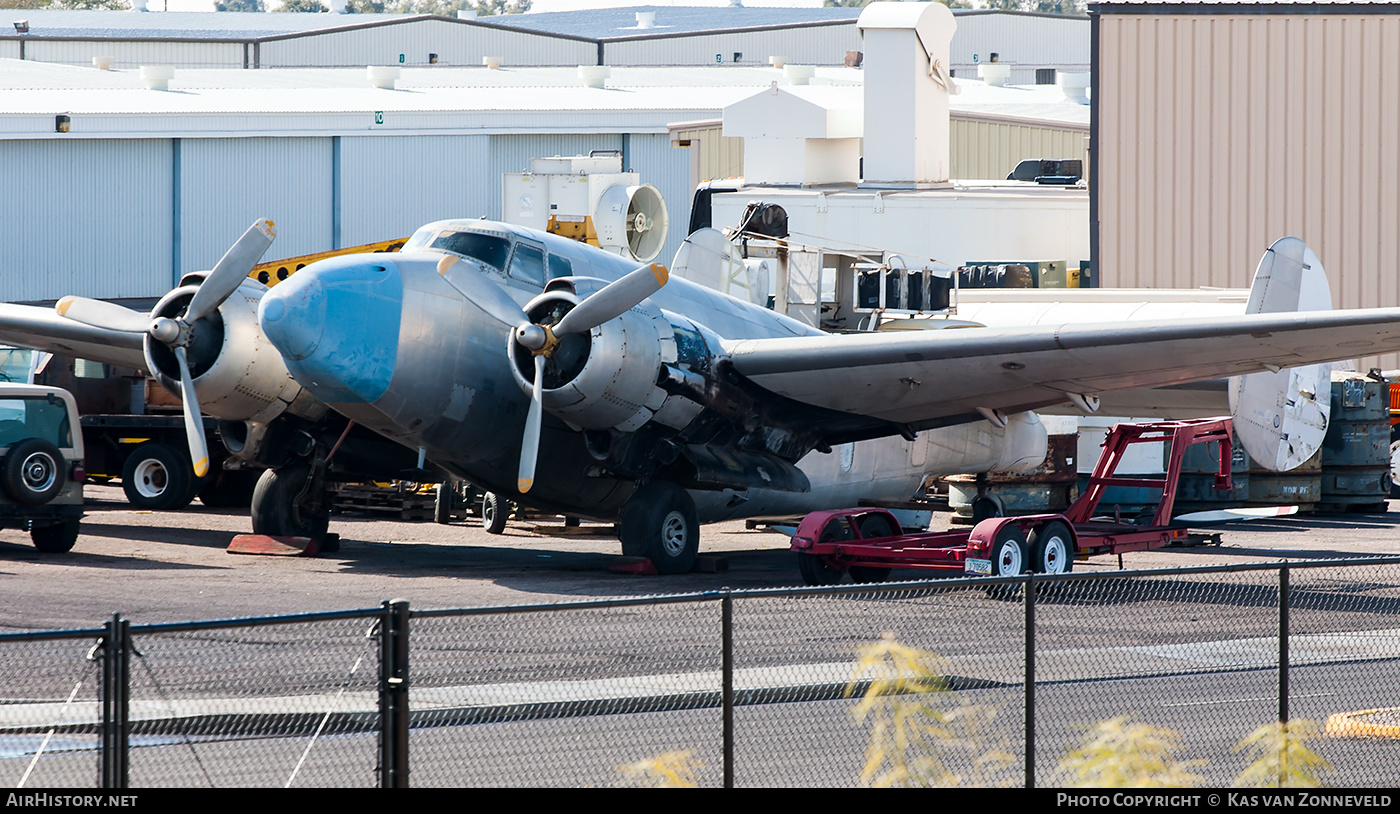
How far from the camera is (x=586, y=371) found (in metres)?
17.4

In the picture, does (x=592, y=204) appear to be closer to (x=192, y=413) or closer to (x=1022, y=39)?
(x=192, y=413)

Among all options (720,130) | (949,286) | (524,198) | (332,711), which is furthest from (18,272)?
(332,711)

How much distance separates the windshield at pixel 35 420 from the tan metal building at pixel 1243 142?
2226 cm

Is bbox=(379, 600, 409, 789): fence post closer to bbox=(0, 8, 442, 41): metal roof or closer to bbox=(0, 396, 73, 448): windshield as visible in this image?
bbox=(0, 396, 73, 448): windshield

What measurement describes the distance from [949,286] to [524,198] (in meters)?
11.8

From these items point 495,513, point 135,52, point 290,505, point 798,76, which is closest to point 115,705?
point 290,505

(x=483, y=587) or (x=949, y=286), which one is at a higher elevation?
(x=949, y=286)

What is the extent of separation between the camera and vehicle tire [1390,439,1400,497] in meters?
29.3

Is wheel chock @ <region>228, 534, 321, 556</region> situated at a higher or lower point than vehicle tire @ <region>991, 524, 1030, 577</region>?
lower

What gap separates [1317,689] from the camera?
11.9 m

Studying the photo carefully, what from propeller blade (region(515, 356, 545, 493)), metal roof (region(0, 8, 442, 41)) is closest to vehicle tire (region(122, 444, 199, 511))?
propeller blade (region(515, 356, 545, 493))

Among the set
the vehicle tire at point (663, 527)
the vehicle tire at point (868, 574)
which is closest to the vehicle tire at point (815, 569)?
the vehicle tire at point (868, 574)

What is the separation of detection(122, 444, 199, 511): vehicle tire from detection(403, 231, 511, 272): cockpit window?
8.75 m

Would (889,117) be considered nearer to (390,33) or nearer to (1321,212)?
(1321,212)
